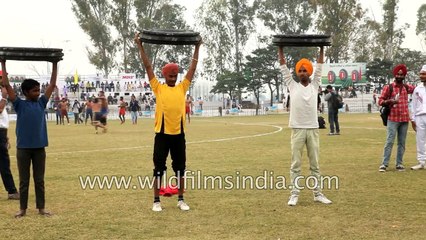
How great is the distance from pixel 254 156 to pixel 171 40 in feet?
22.7

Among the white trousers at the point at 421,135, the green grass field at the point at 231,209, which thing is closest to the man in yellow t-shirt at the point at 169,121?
the green grass field at the point at 231,209

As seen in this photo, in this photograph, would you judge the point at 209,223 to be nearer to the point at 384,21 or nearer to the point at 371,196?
the point at 371,196

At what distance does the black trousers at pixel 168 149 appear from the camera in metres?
7.31

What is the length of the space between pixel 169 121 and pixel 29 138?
6.07 feet

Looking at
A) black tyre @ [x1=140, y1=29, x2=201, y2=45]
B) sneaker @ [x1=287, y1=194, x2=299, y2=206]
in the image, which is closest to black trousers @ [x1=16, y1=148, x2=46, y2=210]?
black tyre @ [x1=140, y1=29, x2=201, y2=45]

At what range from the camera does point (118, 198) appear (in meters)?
8.12

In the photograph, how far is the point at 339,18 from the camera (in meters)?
61.5

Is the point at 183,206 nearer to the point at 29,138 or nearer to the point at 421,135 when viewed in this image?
the point at 29,138

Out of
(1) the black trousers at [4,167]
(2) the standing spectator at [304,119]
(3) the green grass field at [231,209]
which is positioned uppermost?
(2) the standing spectator at [304,119]

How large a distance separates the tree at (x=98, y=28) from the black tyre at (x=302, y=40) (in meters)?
59.7

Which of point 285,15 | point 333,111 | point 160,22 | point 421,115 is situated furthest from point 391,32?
point 421,115

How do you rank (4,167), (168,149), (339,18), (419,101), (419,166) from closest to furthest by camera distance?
(168,149)
(4,167)
(419,101)
(419,166)
(339,18)

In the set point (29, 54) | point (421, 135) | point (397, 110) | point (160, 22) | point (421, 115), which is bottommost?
point (421, 135)

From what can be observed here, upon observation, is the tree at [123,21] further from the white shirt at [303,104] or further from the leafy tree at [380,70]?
the white shirt at [303,104]
